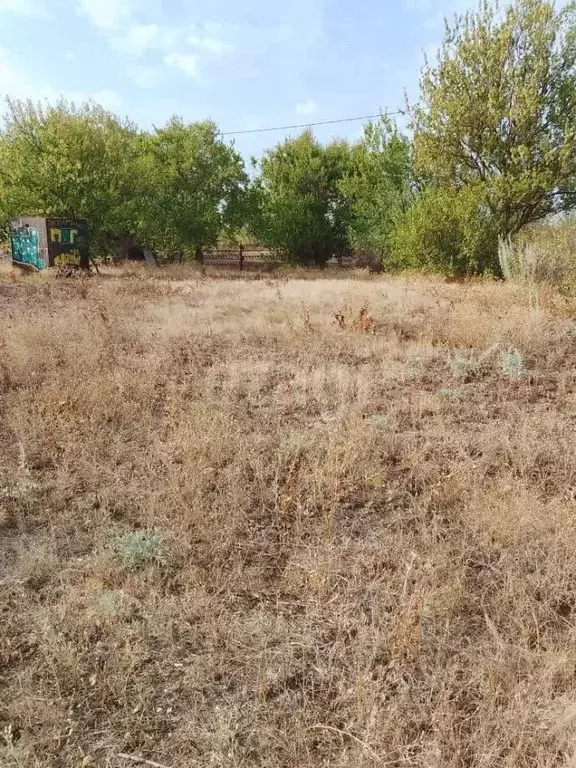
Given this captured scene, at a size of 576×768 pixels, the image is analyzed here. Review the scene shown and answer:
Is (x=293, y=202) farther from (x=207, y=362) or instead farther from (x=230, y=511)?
(x=230, y=511)

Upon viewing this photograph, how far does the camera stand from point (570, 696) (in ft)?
6.91

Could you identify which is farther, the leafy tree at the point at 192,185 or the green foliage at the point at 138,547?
the leafy tree at the point at 192,185

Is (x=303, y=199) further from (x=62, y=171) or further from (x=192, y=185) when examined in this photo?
(x=62, y=171)

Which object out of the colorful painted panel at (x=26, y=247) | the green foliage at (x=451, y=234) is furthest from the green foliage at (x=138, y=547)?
the colorful painted panel at (x=26, y=247)

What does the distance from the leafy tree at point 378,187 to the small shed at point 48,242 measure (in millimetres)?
12461

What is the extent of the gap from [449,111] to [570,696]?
57.0ft

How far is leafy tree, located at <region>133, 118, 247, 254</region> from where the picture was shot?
2470 cm

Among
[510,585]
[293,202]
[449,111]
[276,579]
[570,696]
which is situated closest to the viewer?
[570,696]

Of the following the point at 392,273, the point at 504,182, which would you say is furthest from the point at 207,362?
the point at 392,273

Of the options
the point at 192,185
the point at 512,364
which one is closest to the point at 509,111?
the point at 512,364

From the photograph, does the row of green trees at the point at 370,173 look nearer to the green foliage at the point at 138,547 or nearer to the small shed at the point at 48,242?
the small shed at the point at 48,242

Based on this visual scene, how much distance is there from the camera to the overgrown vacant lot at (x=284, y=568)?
1.99 m

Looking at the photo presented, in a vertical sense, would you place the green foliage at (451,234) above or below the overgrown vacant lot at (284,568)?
above

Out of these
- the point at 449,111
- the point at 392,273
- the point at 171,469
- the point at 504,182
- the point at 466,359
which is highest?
the point at 449,111
